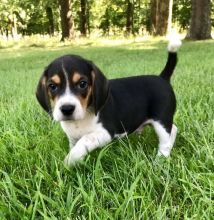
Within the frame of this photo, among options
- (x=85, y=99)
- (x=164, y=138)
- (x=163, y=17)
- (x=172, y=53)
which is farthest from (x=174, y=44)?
(x=163, y=17)

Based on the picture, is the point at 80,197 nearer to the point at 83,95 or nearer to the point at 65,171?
the point at 65,171

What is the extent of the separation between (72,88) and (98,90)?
0.22m

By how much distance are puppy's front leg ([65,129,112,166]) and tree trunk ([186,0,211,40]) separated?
52.6 feet

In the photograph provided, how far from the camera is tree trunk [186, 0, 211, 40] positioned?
712 inches

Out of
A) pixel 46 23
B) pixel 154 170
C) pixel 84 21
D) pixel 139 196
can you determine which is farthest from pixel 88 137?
pixel 46 23

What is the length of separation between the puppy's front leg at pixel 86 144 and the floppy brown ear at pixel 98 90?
0.63 feet

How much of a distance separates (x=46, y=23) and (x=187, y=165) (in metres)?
52.9

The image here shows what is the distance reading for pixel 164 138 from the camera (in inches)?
142

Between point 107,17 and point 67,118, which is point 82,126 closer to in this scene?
point 67,118

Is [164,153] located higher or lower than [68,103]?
lower

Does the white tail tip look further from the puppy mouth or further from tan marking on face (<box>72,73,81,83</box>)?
the puppy mouth

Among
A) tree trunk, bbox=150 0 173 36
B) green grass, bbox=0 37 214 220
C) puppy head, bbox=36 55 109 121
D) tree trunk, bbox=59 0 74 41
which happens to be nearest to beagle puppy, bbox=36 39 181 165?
puppy head, bbox=36 55 109 121

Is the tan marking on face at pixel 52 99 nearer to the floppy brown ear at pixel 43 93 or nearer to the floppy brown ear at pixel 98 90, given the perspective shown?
the floppy brown ear at pixel 43 93

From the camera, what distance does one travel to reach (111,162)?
10.6 ft
